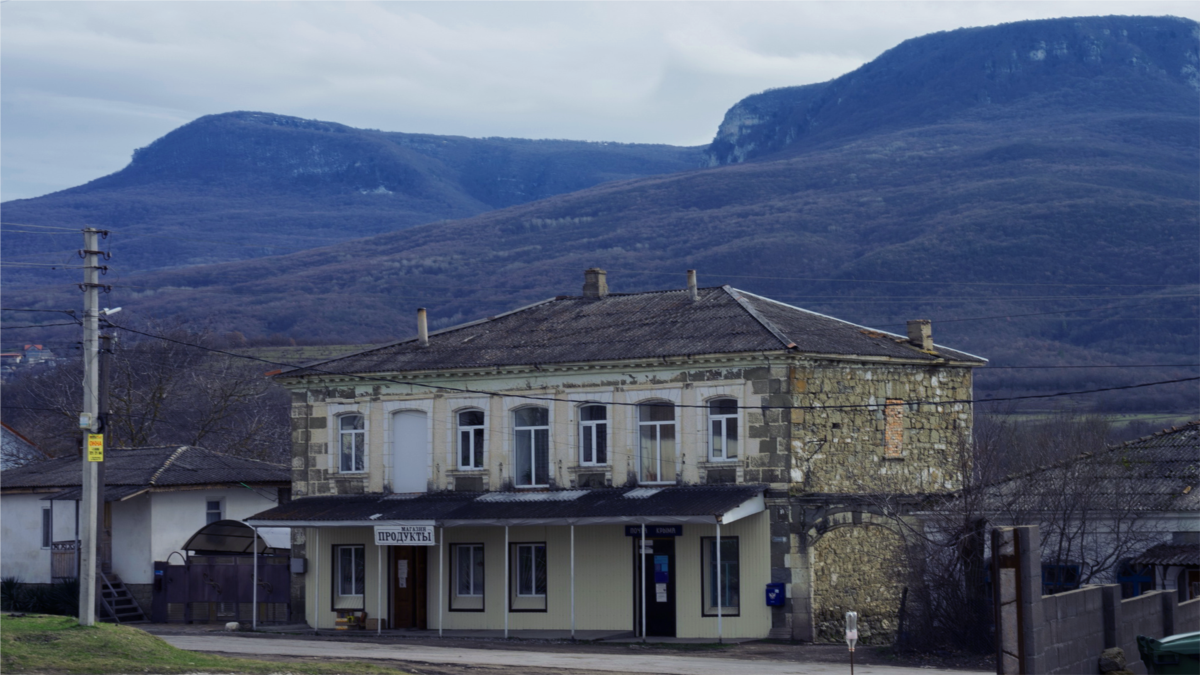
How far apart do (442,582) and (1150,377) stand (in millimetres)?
85652

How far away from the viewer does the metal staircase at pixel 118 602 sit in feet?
124

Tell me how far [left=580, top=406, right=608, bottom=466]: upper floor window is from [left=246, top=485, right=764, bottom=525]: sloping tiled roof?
2.46 ft

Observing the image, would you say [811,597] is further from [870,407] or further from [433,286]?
[433,286]

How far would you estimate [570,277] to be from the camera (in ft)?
584

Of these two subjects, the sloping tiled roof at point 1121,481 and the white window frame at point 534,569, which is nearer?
the sloping tiled roof at point 1121,481

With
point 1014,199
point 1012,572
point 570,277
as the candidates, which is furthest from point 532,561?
point 1014,199

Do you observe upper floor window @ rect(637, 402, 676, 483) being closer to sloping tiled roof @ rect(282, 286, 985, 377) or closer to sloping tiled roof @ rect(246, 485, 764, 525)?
sloping tiled roof @ rect(246, 485, 764, 525)

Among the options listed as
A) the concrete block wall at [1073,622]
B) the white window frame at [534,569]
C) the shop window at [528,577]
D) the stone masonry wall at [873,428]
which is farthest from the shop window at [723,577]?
the concrete block wall at [1073,622]

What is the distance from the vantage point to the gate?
37844 millimetres

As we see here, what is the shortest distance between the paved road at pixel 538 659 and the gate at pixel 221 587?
7.04 meters

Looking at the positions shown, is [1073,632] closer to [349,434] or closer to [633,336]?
[633,336]

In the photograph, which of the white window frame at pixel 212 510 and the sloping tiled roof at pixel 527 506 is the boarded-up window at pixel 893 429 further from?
the white window frame at pixel 212 510

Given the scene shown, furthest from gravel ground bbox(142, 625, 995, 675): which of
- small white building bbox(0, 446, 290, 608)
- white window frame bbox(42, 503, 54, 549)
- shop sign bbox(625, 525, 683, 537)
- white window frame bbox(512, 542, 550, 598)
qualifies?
white window frame bbox(42, 503, 54, 549)

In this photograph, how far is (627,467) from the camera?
32.2m
